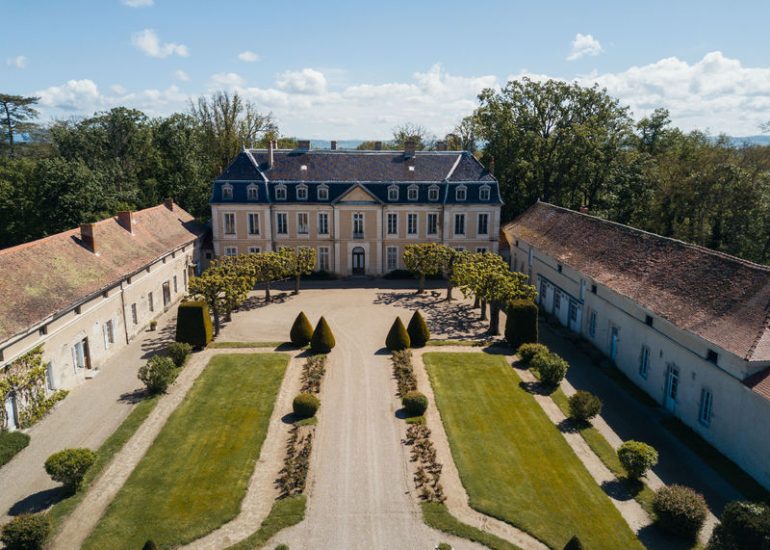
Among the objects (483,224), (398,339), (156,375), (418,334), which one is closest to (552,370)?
(418,334)

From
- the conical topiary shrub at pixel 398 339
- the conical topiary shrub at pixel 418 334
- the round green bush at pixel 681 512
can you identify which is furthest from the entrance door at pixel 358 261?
the round green bush at pixel 681 512

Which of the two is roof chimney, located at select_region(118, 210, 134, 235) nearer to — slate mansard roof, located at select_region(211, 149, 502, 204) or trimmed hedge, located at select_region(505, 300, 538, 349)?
slate mansard roof, located at select_region(211, 149, 502, 204)

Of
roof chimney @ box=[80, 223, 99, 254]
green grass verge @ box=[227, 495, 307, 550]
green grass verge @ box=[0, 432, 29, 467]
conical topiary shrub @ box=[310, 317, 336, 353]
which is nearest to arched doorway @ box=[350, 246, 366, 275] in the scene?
conical topiary shrub @ box=[310, 317, 336, 353]

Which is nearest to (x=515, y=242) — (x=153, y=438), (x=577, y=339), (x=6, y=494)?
(x=577, y=339)

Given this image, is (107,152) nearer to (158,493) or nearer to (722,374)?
(158,493)

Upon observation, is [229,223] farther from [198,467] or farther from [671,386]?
[671,386]

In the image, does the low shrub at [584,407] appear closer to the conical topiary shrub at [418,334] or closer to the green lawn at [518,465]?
the green lawn at [518,465]
